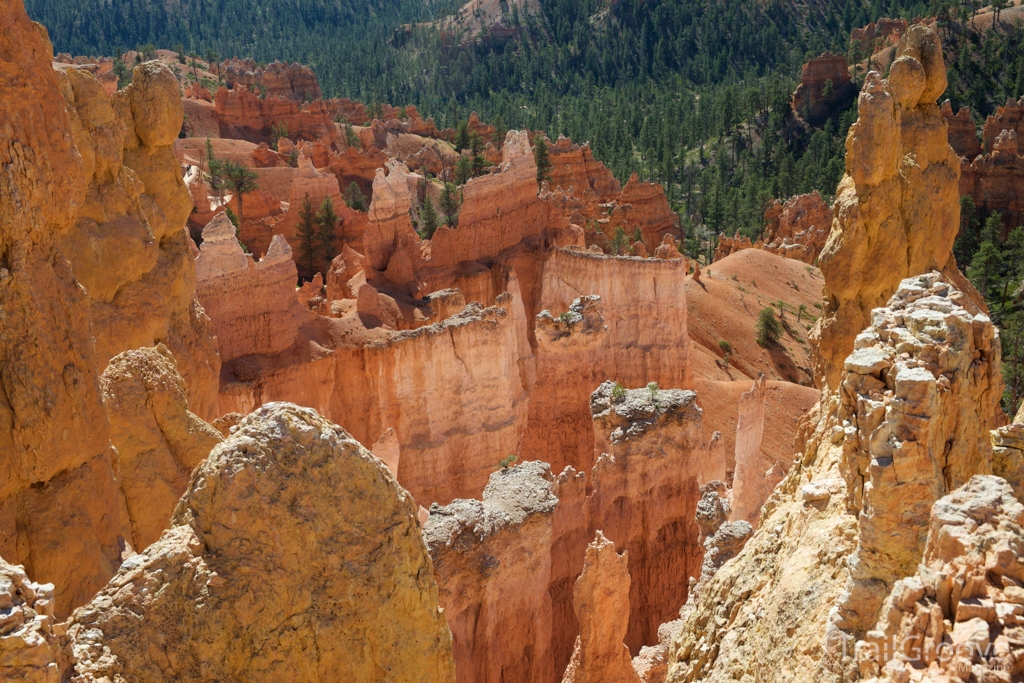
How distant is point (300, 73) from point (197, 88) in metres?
14.0

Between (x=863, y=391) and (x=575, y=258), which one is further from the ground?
(x=863, y=391)

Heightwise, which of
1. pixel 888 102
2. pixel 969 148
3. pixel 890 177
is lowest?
pixel 969 148

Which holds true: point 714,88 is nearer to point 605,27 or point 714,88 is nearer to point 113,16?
point 605,27

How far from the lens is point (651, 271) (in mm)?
27031

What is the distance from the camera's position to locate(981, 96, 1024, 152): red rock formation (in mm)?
53938

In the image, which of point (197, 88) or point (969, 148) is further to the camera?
point (197, 88)

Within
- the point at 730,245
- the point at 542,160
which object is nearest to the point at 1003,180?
the point at 730,245

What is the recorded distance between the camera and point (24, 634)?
4.93 metres

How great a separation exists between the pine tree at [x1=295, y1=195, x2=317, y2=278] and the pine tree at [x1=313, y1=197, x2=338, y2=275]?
0.13 metres

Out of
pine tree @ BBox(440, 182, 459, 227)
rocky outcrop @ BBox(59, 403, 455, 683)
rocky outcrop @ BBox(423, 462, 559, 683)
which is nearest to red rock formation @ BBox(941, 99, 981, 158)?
pine tree @ BBox(440, 182, 459, 227)

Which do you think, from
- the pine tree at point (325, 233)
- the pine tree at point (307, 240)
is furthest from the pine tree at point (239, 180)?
the pine tree at point (325, 233)

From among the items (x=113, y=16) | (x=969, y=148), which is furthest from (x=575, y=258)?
(x=113, y=16)

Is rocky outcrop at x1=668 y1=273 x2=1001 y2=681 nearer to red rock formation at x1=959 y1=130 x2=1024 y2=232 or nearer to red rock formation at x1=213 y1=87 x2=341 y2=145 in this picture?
red rock formation at x1=959 y1=130 x2=1024 y2=232

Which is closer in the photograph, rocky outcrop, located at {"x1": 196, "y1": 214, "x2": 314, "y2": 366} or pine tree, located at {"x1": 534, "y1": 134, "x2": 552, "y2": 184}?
rocky outcrop, located at {"x1": 196, "y1": 214, "x2": 314, "y2": 366}
